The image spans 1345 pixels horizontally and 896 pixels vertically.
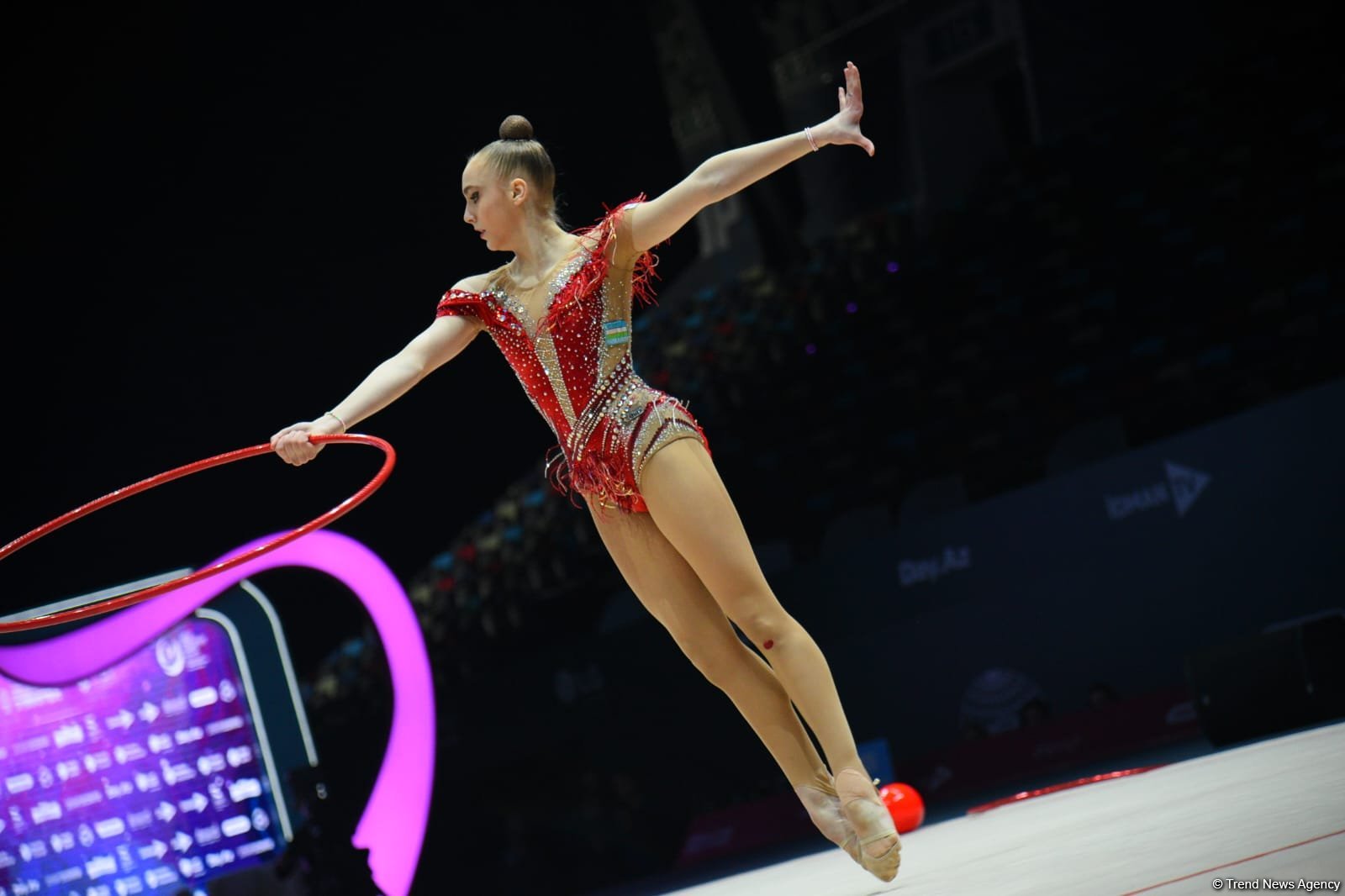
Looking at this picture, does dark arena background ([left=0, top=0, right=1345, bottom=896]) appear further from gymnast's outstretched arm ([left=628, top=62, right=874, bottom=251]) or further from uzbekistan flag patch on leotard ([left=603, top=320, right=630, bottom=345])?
gymnast's outstretched arm ([left=628, top=62, right=874, bottom=251])

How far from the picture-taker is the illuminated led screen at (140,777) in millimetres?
4883

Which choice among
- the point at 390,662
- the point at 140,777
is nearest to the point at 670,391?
the point at 390,662

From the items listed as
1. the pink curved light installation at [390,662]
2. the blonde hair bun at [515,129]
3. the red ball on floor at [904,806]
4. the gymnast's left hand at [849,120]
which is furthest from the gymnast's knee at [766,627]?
the pink curved light installation at [390,662]

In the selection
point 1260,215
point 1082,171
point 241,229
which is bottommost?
point 1260,215

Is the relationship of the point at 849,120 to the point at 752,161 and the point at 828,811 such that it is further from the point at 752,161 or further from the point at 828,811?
the point at 828,811

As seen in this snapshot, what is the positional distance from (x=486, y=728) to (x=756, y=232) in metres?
5.45

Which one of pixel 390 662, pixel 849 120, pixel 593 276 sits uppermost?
pixel 849 120

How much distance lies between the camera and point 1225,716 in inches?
179

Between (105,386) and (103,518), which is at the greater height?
(105,386)

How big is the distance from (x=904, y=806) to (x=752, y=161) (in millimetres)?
2353

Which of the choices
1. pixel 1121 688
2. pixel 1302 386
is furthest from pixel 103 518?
pixel 1302 386

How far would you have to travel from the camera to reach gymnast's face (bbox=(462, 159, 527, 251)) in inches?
99.8

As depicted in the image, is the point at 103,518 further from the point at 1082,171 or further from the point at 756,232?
the point at 1082,171

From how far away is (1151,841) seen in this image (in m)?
2.19
